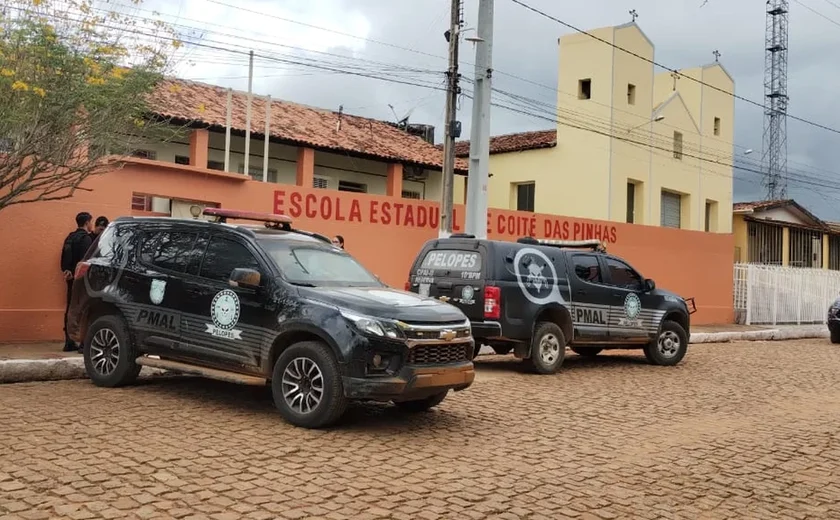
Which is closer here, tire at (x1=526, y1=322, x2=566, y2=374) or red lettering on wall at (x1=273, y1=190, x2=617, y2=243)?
tire at (x1=526, y1=322, x2=566, y2=374)

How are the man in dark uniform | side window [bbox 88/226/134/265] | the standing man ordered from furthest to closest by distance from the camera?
1. the man in dark uniform
2. the standing man
3. side window [bbox 88/226/134/265]

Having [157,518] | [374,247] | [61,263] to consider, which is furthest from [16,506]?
[374,247]

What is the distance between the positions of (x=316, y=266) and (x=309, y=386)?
139cm

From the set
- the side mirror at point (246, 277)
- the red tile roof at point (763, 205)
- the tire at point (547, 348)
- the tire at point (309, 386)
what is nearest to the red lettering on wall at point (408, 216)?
the tire at point (547, 348)

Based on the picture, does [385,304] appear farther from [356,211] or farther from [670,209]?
[670,209]

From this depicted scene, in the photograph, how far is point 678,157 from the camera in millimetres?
33125

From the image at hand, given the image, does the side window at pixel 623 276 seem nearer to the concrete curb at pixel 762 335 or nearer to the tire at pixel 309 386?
the concrete curb at pixel 762 335

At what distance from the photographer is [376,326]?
6.77 meters

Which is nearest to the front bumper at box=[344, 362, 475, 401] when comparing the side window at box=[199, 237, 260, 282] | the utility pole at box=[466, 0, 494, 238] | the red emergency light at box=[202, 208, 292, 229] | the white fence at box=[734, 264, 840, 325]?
the side window at box=[199, 237, 260, 282]

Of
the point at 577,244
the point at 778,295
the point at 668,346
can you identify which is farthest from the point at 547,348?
the point at 778,295

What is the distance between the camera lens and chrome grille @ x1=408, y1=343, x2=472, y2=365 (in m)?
6.87

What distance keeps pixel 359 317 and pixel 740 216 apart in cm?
3131

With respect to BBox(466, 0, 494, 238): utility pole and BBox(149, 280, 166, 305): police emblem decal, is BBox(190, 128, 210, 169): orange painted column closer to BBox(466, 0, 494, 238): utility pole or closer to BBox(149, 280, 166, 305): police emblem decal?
BBox(466, 0, 494, 238): utility pole

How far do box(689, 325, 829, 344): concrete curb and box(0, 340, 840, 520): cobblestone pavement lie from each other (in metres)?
8.81
